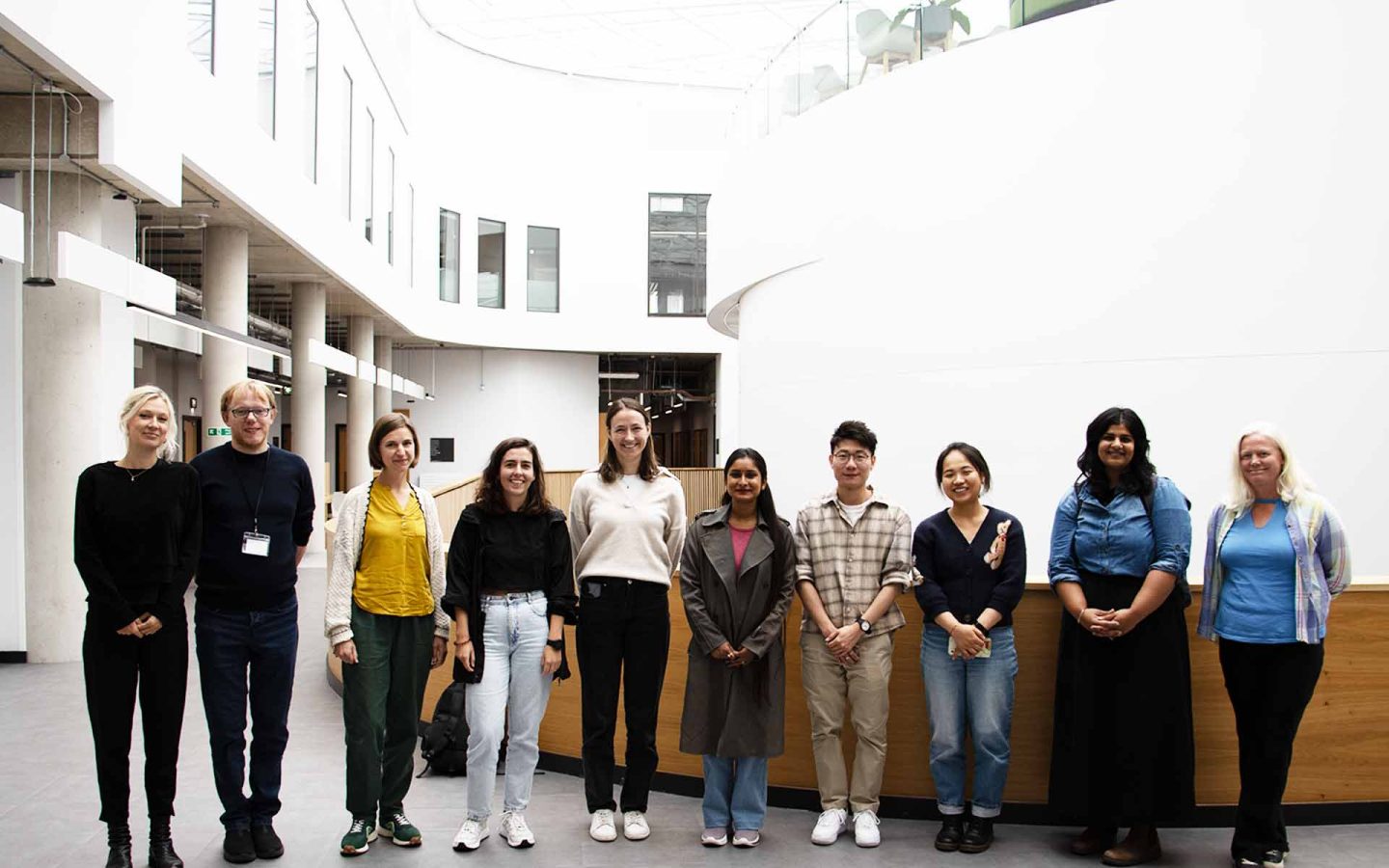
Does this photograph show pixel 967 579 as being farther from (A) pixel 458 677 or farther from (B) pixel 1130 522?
(A) pixel 458 677

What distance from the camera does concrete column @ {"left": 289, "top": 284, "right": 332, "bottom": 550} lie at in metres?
17.4

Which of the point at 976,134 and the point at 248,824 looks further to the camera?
the point at 976,134

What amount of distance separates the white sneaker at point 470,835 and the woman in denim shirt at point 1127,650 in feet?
8.24

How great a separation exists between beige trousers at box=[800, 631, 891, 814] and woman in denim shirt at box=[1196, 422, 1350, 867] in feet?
4.55

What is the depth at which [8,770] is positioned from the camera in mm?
5648

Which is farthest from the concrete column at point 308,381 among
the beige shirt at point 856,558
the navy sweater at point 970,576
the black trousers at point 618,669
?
the navy sweater at point 970,576

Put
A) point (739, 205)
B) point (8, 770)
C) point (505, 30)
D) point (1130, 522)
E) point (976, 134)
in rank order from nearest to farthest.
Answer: point (1130, 522) < point (8, 770) < point (976, 134) < point (739, 205) < point (505, 30)

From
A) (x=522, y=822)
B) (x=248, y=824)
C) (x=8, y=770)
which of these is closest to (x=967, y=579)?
(x=522, y=822)

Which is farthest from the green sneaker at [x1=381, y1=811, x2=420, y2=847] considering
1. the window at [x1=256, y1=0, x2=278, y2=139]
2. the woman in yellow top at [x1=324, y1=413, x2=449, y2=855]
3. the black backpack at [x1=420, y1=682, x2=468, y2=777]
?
the window at [x1=256, y1=0, x2=278, y2=139]

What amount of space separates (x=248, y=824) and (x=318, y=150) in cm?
1269

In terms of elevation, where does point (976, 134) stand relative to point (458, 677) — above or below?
above

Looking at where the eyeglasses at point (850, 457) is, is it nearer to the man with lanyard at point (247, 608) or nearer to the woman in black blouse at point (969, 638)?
the woman in black blouse at point (969, 638)

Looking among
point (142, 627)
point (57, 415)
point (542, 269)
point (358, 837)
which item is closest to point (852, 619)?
point (358, 837)

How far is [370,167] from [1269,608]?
60.2 ft
